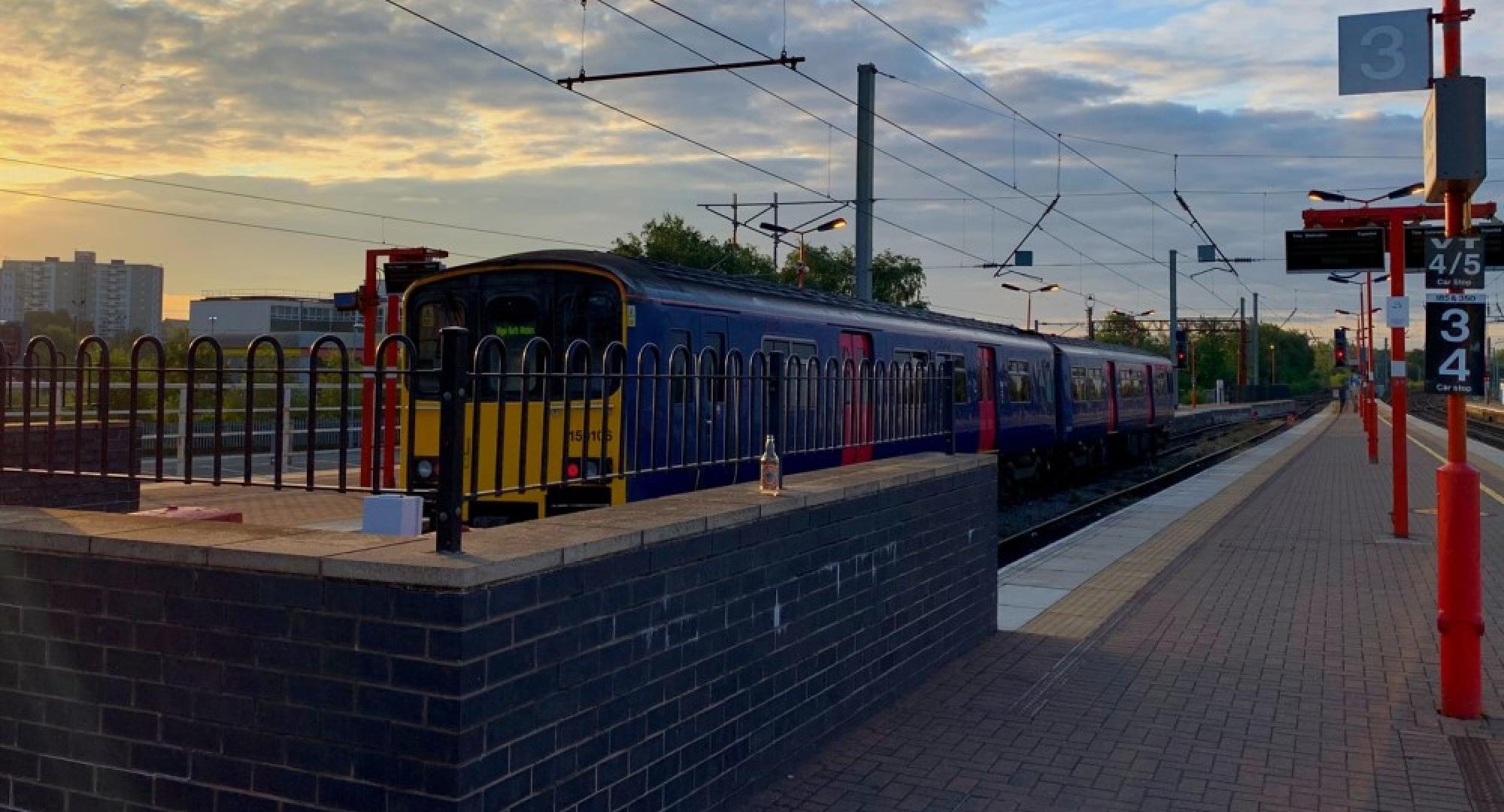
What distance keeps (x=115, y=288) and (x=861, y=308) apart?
390ft

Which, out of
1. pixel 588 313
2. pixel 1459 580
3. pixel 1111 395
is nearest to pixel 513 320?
pixel 588 313

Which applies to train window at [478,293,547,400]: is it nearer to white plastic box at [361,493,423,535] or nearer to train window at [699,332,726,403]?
train window at [699,332,726,403]

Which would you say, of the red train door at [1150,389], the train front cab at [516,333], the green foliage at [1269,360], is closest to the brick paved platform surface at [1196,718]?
the train front cab at [516,333]

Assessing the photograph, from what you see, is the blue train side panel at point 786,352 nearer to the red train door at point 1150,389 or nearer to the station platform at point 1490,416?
the red train door at point 1150,389

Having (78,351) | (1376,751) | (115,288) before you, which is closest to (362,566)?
(78,351)

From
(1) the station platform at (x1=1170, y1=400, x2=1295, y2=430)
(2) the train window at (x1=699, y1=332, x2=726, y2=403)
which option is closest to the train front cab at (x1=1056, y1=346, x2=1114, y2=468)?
(1) the station platform at (x1=1170, y1=400, x2=1295, y2=430)

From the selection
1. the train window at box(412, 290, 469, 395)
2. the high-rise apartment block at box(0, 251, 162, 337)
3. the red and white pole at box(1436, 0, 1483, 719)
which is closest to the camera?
the red and white pole at box(1436, 0, 1483, 719)

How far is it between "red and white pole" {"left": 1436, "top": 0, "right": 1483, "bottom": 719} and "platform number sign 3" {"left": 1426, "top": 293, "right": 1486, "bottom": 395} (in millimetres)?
334

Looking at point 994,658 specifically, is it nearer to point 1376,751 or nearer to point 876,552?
point 876,552

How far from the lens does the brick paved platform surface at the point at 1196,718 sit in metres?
5.39

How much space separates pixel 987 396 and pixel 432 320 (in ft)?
32.4

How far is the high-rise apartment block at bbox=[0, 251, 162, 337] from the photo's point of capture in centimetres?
9819

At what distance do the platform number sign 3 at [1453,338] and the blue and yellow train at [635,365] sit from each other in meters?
3.17

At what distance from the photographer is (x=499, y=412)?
171 inches
